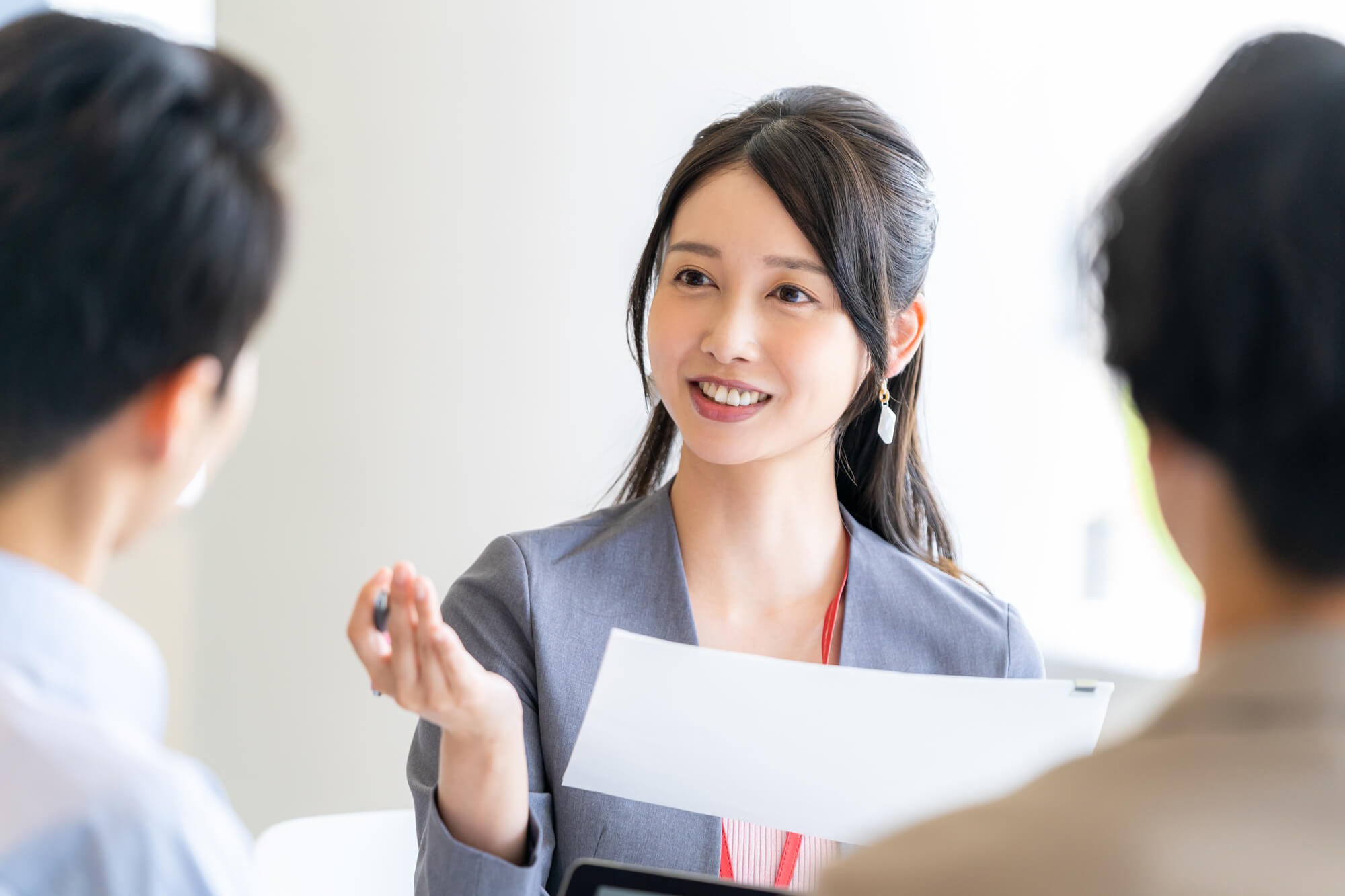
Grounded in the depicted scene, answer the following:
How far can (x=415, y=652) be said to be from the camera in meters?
A: 0.97

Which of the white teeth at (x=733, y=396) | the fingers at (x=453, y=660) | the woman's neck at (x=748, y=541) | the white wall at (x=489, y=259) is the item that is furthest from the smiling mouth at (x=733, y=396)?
the white wall at (x=489, y=259)

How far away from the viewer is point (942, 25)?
2811 millimetres

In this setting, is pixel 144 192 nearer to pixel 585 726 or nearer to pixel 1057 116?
pixel 585 726

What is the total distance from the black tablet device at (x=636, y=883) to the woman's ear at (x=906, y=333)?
0.87 m

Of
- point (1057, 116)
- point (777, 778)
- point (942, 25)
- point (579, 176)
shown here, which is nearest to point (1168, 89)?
point (1057, 116)

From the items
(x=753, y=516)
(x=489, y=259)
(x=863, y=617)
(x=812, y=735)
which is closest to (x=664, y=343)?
(x=753, y=516)

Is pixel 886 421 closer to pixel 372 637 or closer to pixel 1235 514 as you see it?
pixel 372 637

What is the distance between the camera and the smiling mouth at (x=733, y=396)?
1412 millimetres

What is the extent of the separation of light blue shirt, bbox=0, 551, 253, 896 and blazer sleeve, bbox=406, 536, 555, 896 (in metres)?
0.50

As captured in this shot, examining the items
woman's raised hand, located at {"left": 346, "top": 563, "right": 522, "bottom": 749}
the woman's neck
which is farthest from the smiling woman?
woman's raised hand, located at {"left": 346, "top": 563, "right": 522, "bottom": 749}

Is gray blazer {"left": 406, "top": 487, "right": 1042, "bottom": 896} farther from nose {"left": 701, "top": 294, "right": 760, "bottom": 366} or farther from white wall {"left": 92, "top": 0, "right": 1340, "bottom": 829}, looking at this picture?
white wall {"left": 92, "top": 0, "right": 1340, "bottom": 829}

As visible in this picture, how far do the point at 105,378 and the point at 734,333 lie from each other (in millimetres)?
822

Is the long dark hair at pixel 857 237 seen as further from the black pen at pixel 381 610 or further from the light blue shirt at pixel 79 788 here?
the light blue shirt at pixel 79 788

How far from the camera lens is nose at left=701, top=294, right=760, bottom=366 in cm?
137
